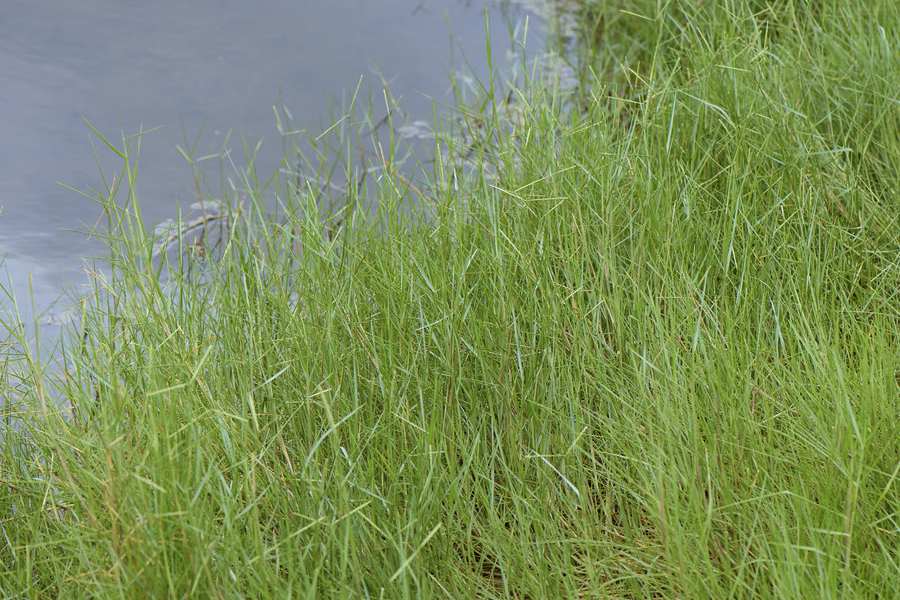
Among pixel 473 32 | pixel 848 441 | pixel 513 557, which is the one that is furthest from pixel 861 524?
pixel 473 32

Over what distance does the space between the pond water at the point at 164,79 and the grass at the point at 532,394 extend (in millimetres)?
530

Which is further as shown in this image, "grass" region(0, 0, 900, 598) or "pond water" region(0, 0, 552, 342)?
"pond water" region(0, 0, 552, 342)

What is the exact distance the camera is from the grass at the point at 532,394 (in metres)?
1.12

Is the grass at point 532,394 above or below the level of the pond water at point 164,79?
below

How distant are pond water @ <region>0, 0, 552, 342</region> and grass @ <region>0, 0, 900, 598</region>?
1.74ft

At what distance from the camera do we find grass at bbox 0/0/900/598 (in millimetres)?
1121

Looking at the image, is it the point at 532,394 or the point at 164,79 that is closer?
the point at 532,394

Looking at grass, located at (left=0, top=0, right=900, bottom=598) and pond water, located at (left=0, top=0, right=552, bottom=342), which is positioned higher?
pond water, located at (left=0, top=0, right=552, bottom=342)

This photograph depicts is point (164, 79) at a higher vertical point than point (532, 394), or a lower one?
higher

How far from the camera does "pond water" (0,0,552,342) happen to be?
7.29ft

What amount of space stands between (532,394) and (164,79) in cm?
196

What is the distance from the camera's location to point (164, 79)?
2699mm

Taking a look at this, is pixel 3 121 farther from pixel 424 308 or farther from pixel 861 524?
pixel 861 524

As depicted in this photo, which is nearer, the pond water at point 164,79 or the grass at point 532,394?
the grass at point 532,394
